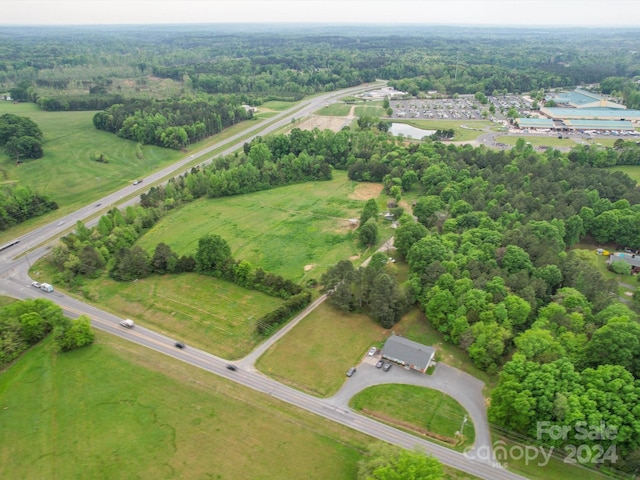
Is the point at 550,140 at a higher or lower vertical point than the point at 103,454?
higher

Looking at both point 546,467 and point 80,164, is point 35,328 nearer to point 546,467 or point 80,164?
point 546,467

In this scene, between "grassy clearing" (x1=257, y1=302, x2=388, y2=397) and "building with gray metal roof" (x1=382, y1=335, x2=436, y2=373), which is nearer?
"grassy clearing" (x1=257, y1=302, x2=388, y2=397)

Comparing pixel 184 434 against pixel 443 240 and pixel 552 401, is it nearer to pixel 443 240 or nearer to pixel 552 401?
pixel 552 401

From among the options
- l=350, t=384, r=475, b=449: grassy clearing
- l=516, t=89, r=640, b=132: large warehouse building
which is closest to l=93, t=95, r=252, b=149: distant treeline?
Result: l=350, t=384, r=475, b=449: grassy clearing

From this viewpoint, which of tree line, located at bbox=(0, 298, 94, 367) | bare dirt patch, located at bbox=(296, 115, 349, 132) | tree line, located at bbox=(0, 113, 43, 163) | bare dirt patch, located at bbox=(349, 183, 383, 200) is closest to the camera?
tree line, located at bbox=(0, 298, 94, 367)

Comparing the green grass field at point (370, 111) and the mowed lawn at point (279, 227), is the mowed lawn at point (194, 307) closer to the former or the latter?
the mowed lawn at point (279, 227)

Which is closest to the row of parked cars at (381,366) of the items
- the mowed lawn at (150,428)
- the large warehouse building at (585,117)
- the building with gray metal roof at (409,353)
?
the building with gray metal roof at (409,353)

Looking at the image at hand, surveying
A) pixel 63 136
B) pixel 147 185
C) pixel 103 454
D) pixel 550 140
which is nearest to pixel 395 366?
pixel 103 454

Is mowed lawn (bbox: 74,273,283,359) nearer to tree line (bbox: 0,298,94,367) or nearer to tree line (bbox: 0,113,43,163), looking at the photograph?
tree line (bbox: 0,298,94,367)
